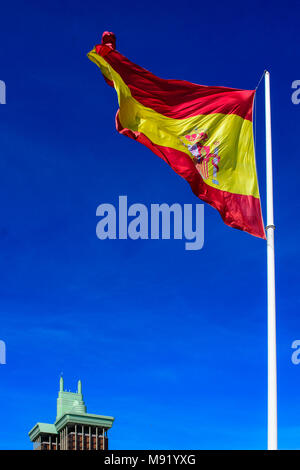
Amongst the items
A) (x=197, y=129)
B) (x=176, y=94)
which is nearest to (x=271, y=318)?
(x=197, y=129)

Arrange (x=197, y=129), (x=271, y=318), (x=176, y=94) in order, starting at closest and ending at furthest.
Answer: (x=271, y=318) < (x=197, y=129) < (x=176, y=94)

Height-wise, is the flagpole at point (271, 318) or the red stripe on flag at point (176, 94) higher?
the red stripe on flag at point (176, 94)

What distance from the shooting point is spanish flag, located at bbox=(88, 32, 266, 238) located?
706 inches

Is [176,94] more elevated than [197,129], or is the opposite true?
[176,94]

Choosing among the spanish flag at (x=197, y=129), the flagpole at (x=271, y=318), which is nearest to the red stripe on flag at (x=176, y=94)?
the spanish flag at (x=197, y=129)

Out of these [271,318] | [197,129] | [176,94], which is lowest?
[271,318]

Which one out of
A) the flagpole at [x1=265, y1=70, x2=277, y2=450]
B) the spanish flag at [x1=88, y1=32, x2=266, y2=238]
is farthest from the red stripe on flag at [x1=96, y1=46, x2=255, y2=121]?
the flagpole at [x1=265, y1=70, x2=277, y2=450]

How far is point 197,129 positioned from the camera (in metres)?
18.9

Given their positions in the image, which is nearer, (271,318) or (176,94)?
(271,318)

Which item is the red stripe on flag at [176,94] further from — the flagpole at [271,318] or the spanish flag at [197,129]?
the flagpole at [271,318]

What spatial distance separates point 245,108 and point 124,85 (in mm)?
3620

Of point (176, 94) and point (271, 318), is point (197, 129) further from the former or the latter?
point (271, 318)

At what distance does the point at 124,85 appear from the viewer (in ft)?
62.7

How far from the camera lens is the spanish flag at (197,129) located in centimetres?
1792
